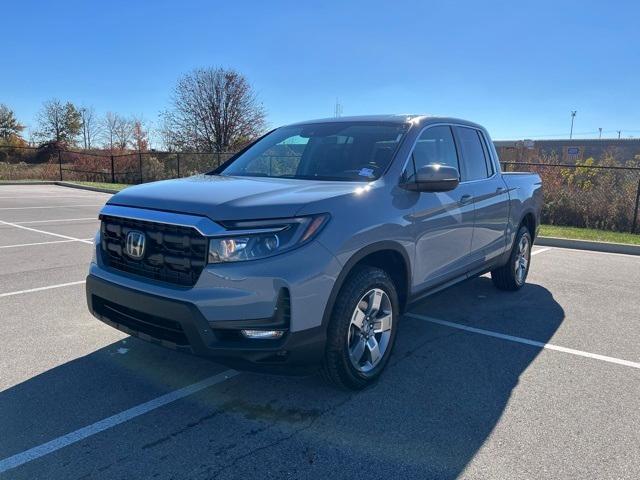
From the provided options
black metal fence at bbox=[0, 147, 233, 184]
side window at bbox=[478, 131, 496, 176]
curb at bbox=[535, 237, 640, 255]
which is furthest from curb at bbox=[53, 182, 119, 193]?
side window at bbox=[478, 131, 496, 176]

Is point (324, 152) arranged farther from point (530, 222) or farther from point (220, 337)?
point (530, 222)

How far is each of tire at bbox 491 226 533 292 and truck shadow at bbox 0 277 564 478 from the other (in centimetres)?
176

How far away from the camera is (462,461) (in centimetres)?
271

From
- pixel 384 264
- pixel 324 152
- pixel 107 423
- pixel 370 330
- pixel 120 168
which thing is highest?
pixel 324 152

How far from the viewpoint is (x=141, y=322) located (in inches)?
125

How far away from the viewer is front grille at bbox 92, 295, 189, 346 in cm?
298

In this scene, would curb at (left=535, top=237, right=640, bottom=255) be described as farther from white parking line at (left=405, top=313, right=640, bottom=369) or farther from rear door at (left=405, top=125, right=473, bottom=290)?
rear door at (left=405, top=125, right=473, bottom=290)

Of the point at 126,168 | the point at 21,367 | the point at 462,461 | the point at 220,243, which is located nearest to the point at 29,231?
the point at 21,367

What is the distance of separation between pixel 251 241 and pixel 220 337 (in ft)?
1.91

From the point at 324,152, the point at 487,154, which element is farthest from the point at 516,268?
the point at 324,152

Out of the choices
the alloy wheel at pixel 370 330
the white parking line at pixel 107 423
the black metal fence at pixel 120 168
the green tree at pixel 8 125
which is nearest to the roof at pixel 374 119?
the alloy wheel at pixel 370 330

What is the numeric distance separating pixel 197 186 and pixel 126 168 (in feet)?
87.6

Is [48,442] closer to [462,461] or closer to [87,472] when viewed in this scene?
[87,472]

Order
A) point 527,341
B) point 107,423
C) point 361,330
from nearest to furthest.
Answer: point 107,423
point 361,330
point 527,341
